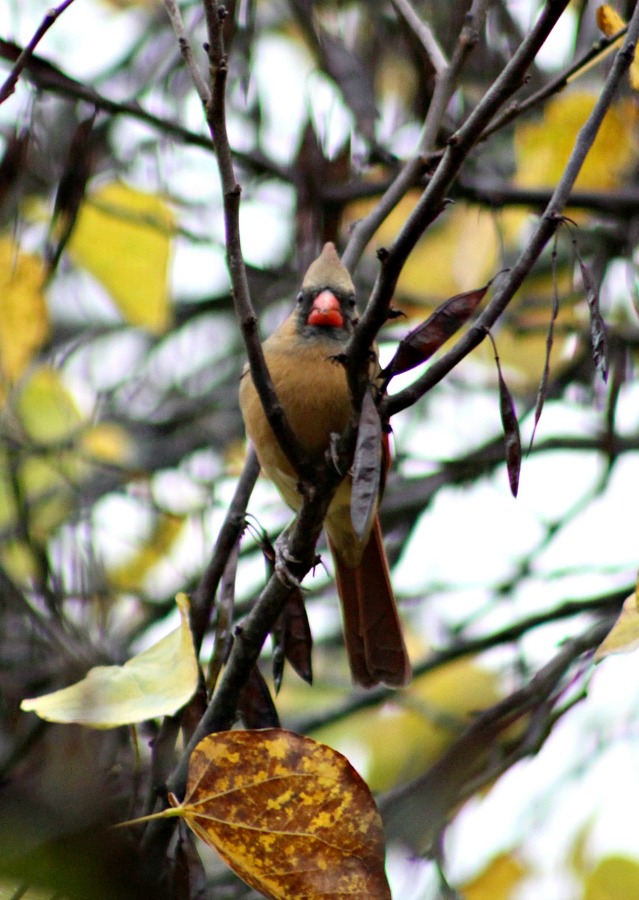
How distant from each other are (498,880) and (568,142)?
A: 218 cm

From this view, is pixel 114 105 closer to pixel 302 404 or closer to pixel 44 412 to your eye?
pixel 302 404

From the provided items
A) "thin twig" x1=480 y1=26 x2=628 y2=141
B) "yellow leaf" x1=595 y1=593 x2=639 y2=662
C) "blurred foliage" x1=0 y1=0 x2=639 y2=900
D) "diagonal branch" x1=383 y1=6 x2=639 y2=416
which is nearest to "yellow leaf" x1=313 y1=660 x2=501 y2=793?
"blurred foliage" x1=0 y1=0 x2=639 y2=900

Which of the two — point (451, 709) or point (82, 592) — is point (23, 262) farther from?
point (451, 709)

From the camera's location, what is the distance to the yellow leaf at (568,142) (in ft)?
10.3

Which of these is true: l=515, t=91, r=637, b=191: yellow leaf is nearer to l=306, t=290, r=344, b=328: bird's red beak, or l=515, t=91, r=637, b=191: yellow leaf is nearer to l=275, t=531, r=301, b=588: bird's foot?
l=306, t=290, r=344, b=328: bird's red beak

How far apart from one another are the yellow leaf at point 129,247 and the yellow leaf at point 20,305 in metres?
0.48

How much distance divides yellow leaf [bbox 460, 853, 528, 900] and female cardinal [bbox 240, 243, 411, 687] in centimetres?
79

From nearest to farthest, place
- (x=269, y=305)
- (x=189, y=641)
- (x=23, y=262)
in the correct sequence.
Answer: (x=189, y=641), (x=23, y=262), (x=269, y=305)

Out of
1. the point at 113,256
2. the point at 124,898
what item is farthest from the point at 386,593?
the point at 124,898

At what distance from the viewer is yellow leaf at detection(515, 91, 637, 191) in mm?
3135

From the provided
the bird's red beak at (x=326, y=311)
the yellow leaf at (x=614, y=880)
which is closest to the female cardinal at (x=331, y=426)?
the bird's red beak at (x=326, y=311)

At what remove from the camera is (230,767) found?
1.75m

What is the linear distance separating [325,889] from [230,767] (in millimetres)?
222

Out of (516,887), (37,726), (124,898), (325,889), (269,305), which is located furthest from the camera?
(269,305)
